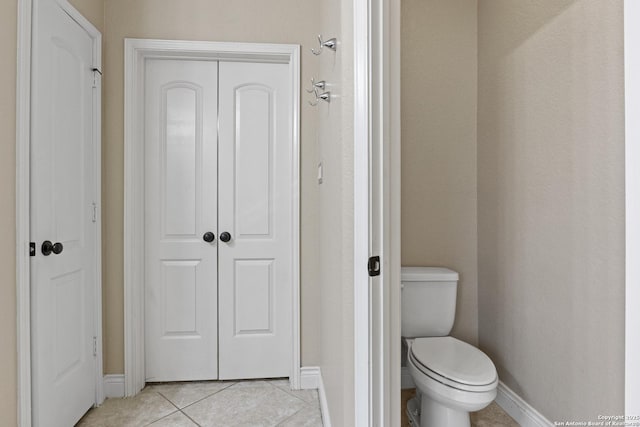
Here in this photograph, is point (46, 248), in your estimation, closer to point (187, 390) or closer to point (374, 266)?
point (187, 390)

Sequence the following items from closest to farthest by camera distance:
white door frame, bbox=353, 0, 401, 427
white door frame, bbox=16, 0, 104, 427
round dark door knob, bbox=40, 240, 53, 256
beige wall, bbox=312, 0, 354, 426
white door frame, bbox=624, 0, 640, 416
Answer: white door frame, bbox=624, 0, 640, 416 → white door frame, bbox=353, 0, 401, 427 → beige wall, bbox=312, 0, 354, 426 → white door frame, bbox=16, 0, 104, 427 → round dark door knob, bbox=40, 240, 53, 256

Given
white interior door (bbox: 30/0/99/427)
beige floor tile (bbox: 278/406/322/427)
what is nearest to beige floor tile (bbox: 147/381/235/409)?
white interior door (bbox: 30/0/99/427)

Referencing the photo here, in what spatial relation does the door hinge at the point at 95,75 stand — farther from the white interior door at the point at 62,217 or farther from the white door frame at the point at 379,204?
the white door frame at the point at 379,204

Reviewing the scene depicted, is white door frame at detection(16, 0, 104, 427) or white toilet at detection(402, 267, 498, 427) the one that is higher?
white door frame at detection(16, 0, 104, 427)

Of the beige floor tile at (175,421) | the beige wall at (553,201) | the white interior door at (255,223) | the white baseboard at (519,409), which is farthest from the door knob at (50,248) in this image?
the white baseboard at (519,409)

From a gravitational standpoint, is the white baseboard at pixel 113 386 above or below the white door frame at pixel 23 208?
below

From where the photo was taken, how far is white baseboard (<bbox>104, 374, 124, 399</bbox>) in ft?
7.21

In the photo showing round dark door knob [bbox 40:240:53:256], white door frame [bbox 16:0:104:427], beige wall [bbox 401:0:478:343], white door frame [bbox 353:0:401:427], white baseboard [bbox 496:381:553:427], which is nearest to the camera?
white door frame [bbox 353:0:401:427]

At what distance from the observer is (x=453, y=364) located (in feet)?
5.53

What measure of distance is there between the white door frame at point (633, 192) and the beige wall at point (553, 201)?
1.17 meters

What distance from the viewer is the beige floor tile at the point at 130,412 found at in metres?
1.95

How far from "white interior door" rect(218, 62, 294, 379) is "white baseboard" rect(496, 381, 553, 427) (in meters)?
1.26

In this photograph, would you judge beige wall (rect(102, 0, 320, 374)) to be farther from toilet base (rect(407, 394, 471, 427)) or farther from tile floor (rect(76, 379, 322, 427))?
toilet base (rect(407, 394, 471, 427))

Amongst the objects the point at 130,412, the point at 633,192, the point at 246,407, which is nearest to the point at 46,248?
the point at 130,412
